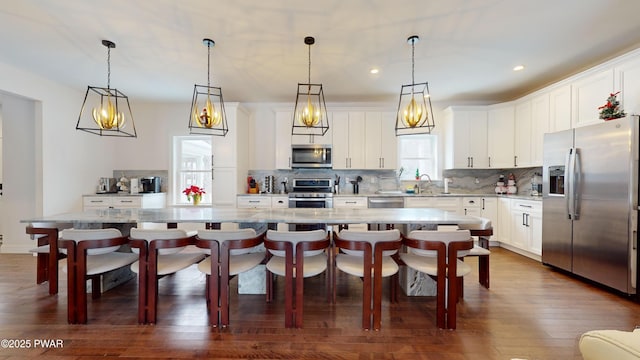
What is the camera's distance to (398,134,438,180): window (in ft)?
17.2

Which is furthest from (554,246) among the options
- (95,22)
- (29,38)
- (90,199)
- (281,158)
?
(90,199)

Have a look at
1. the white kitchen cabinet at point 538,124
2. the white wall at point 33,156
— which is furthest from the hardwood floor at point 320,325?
the white kitchen cabinet at point 538,124

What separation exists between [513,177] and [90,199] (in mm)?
7442

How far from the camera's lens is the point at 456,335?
2.05 metres

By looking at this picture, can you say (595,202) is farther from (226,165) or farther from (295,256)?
(226,165)

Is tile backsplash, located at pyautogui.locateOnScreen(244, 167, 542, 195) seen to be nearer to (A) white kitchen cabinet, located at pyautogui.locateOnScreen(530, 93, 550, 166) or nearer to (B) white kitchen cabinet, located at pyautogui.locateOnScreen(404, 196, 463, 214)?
(B) white kitchen cabinet, located at pyautogui.locateOnScreen(404, 196, 463, 214)

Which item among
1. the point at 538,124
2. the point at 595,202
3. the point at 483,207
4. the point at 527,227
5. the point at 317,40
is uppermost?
the point at 317,40

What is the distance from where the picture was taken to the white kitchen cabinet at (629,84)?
282cm

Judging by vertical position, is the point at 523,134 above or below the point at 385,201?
above

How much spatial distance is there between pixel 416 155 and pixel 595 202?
2.74m

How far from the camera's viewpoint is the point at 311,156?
4.91m

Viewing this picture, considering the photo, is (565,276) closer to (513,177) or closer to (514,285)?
(514,285)

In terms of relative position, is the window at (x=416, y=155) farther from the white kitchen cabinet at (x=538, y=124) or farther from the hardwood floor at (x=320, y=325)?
the hardwood floor at (x=320, y=325)

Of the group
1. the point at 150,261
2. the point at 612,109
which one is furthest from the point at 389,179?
the point at 150,261
